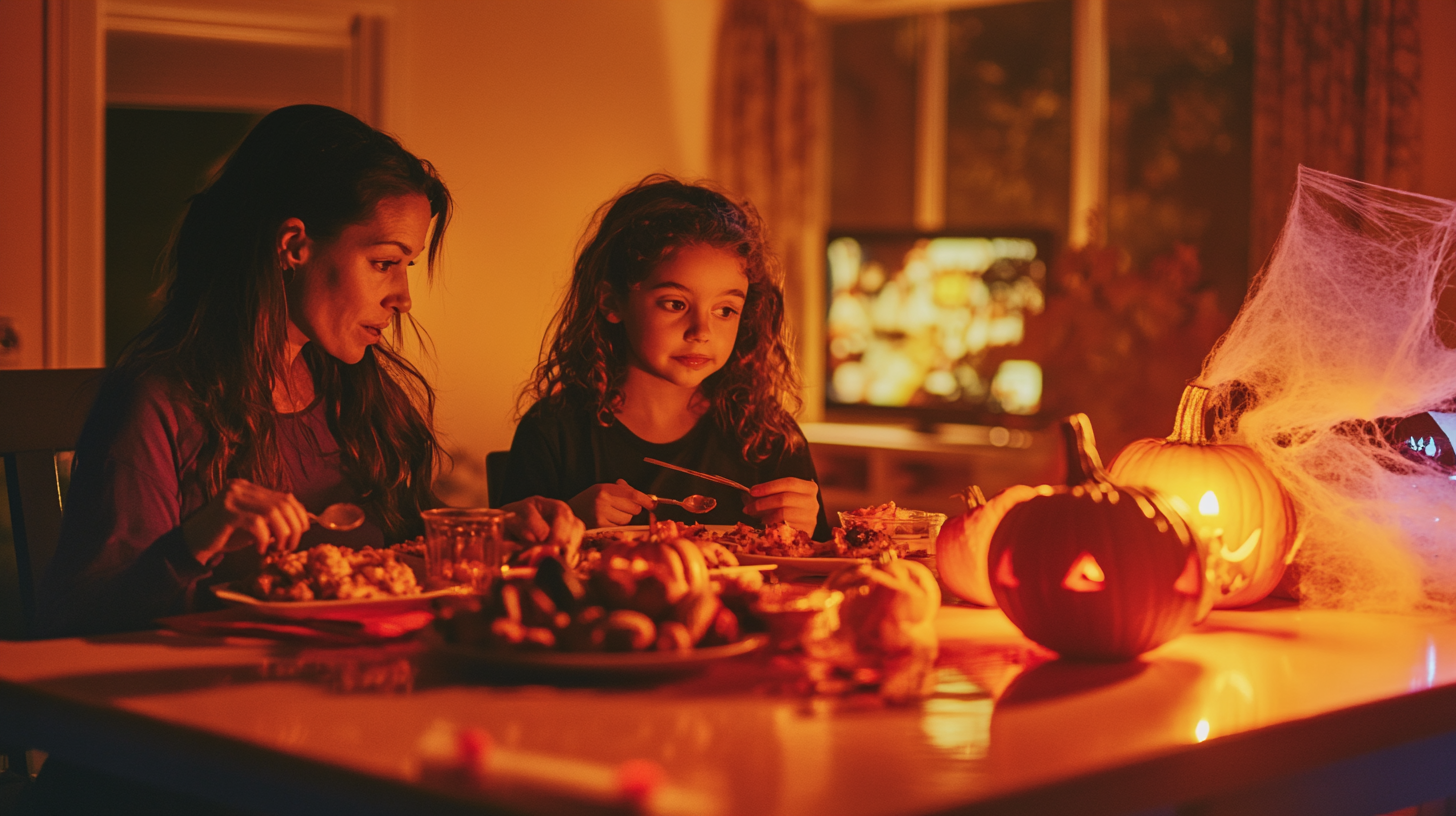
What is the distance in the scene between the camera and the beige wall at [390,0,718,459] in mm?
4648

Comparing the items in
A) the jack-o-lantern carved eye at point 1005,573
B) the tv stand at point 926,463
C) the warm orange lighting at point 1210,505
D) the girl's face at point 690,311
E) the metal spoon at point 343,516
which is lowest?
the tv stand at point 926,463

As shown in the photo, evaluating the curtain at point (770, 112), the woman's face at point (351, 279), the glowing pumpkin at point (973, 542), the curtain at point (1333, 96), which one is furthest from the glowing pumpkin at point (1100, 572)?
the curtain at point (770, 112)

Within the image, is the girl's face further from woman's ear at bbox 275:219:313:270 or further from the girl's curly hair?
woman's ear at bbox 275:219:313:270

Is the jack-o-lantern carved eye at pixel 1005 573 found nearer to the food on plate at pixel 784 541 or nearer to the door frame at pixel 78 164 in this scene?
the food on plate at pixel 784 541

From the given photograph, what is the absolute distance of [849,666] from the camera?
3.56 feet

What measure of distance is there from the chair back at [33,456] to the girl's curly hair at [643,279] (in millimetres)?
715

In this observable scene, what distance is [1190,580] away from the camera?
1.15 meters

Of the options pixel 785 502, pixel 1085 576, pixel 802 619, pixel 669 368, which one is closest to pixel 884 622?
pixel 802 619

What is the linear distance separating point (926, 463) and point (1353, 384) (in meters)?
3.52

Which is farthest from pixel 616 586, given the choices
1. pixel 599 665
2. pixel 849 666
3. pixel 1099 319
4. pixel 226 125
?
pixel 226 125

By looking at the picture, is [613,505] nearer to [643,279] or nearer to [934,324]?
[643,279]

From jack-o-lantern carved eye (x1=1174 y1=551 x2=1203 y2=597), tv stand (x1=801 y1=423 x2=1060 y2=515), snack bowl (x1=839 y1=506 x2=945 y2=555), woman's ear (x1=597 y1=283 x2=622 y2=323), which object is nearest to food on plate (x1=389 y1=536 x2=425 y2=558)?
snack bowl (x1=839 y1=506 x2=945 y2=555)

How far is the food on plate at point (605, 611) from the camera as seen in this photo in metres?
1.00

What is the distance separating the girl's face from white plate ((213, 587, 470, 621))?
793mm
